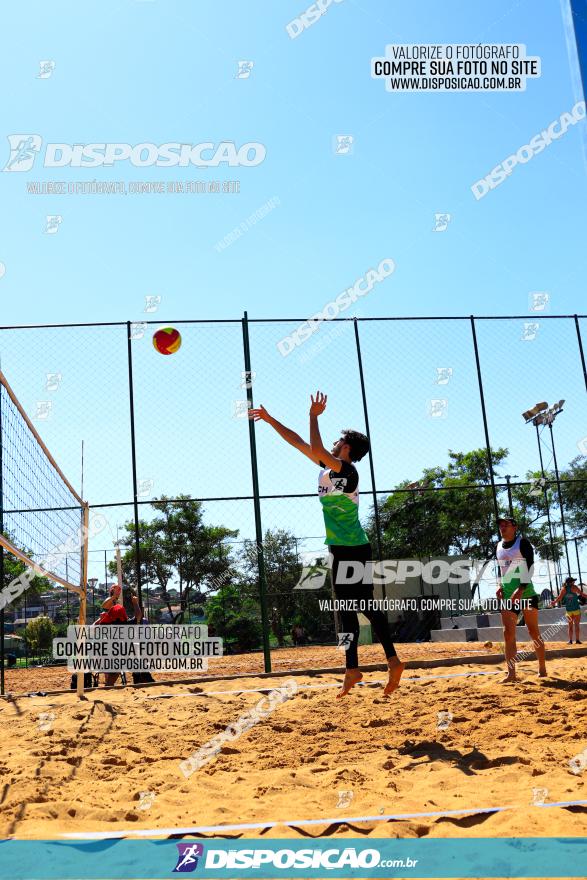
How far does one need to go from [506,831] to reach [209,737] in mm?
2657

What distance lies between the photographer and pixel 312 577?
21797 millimetres

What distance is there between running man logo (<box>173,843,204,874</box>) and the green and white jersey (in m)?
2.22

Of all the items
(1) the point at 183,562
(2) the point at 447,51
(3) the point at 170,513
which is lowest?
(1) the point at 183,562

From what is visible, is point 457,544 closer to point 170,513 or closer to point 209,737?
point 170,513

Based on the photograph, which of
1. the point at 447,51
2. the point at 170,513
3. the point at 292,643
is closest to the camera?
the point at 447,51

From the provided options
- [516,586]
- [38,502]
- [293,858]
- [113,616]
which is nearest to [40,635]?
[113,616]

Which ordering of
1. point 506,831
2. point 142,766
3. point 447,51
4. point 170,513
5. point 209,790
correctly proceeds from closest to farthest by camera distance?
1. point 506,831
2. point 209,790
3. point 142,766
4. point 447,51
5. point 170,513

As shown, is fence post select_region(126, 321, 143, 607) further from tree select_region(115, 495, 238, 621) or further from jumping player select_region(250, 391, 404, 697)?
tree select_region(115, 495, 238, 621)

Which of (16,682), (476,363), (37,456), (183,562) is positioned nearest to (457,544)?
(183,562)

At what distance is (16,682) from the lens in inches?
477

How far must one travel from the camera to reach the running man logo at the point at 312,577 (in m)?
21.3

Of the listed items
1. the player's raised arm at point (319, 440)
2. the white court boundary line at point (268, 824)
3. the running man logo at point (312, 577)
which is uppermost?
the player's raised arm at point (319, 440)

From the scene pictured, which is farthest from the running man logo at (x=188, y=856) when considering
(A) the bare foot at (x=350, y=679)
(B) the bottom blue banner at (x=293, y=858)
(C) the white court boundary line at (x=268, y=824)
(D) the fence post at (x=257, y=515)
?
(D) the fence post at (x=257, y=515)

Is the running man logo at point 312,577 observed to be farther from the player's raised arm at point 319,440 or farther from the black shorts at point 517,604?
the player's raised arm at point 319,440
